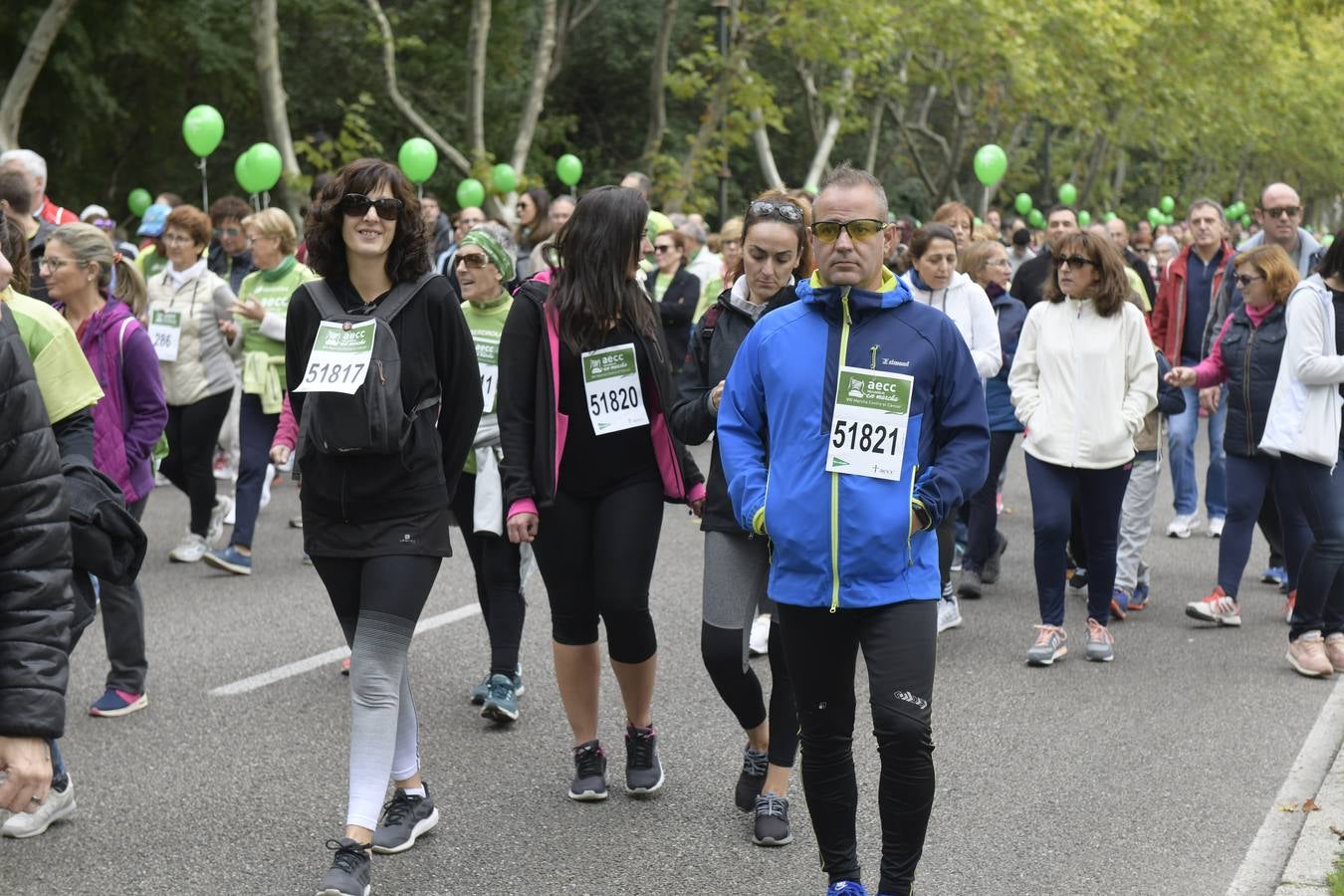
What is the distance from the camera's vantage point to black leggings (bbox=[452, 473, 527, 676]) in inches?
254

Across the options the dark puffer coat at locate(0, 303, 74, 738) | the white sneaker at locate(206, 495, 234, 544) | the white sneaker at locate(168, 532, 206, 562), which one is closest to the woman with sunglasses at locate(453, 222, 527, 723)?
the dark puffer coat at locate(0, 303, 74, 738)

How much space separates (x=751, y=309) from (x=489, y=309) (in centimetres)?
162

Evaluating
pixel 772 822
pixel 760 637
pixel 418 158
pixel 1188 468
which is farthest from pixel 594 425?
pixel 418 158

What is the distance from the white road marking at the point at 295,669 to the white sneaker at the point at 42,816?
1.57 m

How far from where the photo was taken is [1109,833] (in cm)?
533

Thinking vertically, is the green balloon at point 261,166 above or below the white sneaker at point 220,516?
above

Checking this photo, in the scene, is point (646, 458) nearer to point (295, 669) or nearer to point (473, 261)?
point (473, 261)

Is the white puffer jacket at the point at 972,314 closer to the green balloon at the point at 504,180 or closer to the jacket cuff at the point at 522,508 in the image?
the jacket cuff at the point at 522,508

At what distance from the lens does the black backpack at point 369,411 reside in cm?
468

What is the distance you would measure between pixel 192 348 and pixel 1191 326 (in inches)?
234

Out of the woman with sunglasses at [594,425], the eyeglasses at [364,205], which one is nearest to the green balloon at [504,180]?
the woman with sunglasses at [594,425]

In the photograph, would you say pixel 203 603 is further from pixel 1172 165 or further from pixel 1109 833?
pixel 1172 165

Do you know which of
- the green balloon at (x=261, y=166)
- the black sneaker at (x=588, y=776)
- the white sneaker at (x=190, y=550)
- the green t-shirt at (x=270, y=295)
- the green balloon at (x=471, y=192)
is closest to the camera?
the black sneaker at (x=588, y=776)

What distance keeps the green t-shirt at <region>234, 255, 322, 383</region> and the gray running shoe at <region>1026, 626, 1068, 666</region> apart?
172 inches
